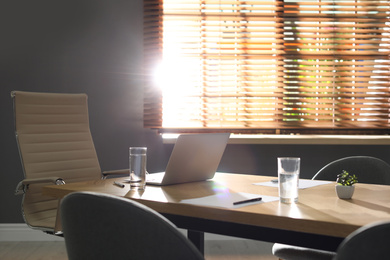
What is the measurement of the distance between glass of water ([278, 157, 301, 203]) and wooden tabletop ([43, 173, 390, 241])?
1.4 inches

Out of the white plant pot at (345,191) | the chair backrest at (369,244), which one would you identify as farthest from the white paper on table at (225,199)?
the chair backrest at (369,244)

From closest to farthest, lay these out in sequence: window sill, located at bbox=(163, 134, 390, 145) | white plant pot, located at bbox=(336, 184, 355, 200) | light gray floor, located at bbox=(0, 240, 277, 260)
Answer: white plant pot, located at bbox=(336, 184, 355, 200) < light gray floor, located at bbox=(0, 240, 277, 260) < window sill, located at bbox=(163, 134, 390, 145)

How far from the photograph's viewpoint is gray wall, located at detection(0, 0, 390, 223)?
371cm

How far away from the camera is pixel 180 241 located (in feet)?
3.00

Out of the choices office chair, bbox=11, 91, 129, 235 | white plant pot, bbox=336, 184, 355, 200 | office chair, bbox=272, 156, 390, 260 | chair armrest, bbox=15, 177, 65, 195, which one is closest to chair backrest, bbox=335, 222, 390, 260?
white plant pot, bbox=336, 184, 355, 200

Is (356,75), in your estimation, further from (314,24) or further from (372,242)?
(372,242)

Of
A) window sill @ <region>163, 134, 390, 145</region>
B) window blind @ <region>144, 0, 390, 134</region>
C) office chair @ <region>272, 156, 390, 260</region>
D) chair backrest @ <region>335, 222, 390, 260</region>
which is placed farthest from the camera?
window blind @ <region>144, 0, 390, 134</region>

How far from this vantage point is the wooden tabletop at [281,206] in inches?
43.1

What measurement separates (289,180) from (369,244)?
544 millimetres

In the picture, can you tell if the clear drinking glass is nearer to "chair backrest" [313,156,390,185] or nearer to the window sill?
"chair backrest" [313,156,390,185]

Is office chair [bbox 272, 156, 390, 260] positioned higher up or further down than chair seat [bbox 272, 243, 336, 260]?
higher up

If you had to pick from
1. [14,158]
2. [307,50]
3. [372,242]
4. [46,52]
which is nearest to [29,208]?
[14,158]

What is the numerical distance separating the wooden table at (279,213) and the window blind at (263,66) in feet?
6.59

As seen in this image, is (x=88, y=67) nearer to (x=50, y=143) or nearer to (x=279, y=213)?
(x=50, y=143)
